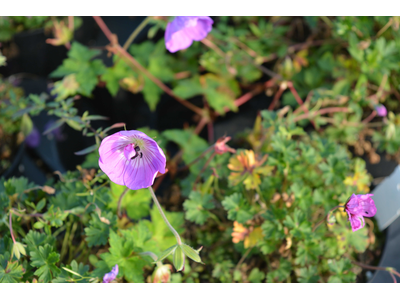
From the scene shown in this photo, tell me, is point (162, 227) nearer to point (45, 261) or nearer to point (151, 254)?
point (151, 254)

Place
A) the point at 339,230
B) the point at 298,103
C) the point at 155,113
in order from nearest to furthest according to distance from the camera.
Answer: the point at 339,230, the point at 298,103, the point at 155,113

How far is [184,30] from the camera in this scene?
107 centimetres

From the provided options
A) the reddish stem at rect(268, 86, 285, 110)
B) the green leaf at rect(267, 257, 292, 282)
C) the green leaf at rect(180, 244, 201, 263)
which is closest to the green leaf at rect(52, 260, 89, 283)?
the green leaf at rect(180, 244, 201, 263)

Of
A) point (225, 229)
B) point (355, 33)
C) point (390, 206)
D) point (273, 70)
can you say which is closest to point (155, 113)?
point (273, 70)

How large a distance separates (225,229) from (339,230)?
34 centimetres

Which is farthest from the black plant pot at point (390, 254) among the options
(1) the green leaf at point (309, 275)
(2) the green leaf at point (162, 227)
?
(2) the green leaf at point (162, 227)

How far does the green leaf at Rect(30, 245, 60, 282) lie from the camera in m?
0.82

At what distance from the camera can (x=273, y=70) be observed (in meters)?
1.66

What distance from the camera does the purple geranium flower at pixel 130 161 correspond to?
72cm

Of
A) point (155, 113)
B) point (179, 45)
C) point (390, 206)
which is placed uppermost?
point (179, 45)

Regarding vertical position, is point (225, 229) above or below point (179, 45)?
below

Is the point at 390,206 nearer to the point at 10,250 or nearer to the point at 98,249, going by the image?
the point at 98,249

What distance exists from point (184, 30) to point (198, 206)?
1.77 feet

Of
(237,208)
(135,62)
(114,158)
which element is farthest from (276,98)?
(114,158)
